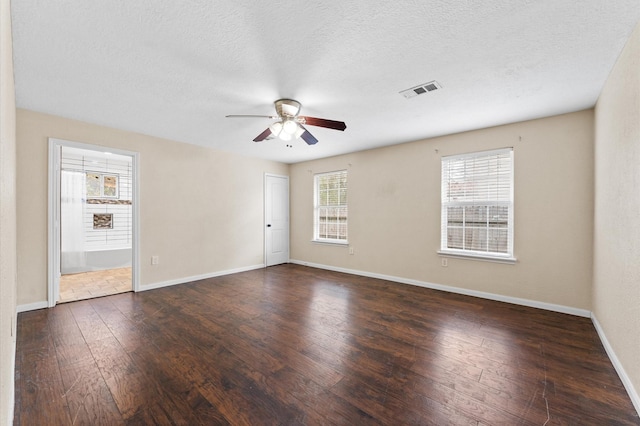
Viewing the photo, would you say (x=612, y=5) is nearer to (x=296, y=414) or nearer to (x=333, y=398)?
(x=333, y=398)

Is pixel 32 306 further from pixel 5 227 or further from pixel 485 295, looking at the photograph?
pixel 485 295

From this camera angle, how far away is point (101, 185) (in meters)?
5.95

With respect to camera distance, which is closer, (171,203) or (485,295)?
(485,295)

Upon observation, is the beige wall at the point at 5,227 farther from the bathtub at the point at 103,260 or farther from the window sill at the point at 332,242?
the bathtub at the point at 103,260

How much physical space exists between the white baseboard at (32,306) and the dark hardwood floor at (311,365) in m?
0.14

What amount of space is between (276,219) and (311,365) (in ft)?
14.2

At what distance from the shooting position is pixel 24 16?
171cm

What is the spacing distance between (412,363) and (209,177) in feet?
14.3

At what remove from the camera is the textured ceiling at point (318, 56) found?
1.67m

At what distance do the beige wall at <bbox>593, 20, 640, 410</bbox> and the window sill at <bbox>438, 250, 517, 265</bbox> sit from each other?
89 centimetres

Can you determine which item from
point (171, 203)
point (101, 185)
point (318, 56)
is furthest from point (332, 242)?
point (101, 185)

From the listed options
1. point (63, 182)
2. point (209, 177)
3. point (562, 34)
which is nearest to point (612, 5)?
point (562, 34)

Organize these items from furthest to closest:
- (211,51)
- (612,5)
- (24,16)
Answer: (211,51) < (24,16) < (612,5)

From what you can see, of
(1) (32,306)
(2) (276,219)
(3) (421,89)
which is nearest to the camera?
(3) (421,89)
